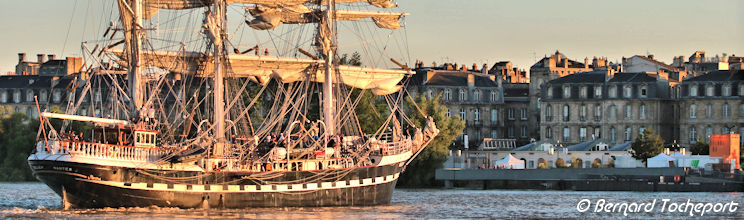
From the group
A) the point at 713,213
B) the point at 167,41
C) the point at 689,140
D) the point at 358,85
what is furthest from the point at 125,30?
the point at 689,140

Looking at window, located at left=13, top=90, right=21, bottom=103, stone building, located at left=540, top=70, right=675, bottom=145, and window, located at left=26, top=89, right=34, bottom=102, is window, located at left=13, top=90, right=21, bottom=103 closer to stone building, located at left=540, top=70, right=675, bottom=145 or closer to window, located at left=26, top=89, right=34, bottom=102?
window, located at left=26, top=89, right=34, bottom=102

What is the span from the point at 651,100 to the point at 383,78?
5681 centimetres

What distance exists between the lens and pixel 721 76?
158 meters

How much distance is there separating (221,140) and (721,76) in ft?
263

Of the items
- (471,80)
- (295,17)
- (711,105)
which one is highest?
(295,17)

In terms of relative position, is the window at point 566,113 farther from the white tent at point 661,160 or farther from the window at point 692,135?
the white tent at point 661,160

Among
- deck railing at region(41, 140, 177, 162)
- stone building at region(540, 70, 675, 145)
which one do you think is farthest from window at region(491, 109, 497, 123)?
deck railing at region(41, 140, 177, 162)

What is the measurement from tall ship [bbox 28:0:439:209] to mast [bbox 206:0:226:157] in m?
0.06

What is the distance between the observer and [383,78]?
4318 inches

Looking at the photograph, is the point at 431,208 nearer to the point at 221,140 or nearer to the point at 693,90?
the point at 221,140

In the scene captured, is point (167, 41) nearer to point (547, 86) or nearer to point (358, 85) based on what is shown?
point (358, 85)

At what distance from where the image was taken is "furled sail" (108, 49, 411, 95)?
98500mm

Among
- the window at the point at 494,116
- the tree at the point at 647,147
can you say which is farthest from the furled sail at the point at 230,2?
the window at the point at 494,116

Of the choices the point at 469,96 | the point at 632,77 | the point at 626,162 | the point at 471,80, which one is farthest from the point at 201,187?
the point at 471,80
